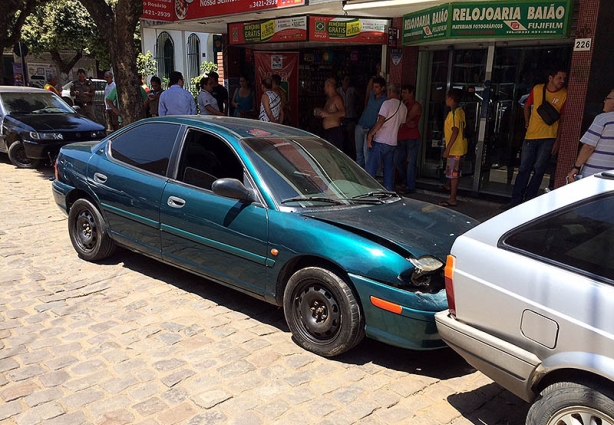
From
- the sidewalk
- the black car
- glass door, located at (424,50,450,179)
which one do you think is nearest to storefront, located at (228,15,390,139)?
glass door, located at (424,50,450,179)

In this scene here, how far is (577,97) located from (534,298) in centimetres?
575

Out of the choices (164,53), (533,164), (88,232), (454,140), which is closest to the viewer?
(88,232)

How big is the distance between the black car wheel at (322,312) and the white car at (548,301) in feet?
2.84

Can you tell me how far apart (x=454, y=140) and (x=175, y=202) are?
5.17m

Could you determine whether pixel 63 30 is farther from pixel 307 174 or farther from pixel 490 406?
pixel 490 406

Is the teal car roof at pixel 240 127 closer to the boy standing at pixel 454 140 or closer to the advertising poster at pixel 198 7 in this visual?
the boy standing at pixel 454 140

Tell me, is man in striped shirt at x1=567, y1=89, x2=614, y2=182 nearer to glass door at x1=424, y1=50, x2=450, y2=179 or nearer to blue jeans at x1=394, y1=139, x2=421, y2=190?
blue jeans at x1=394, y1=139, x2=421, y2=190

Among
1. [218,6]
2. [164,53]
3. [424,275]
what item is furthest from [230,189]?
[164,53]

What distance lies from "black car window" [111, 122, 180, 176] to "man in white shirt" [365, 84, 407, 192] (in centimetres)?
406

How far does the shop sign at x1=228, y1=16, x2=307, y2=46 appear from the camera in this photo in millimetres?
9375

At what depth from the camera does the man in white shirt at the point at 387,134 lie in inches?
332

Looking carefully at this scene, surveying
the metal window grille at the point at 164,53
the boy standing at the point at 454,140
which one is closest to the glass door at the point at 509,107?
the boy standing at the point at 454,140

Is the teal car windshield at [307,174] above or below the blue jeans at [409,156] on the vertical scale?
above

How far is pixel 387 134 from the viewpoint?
8.57 m
